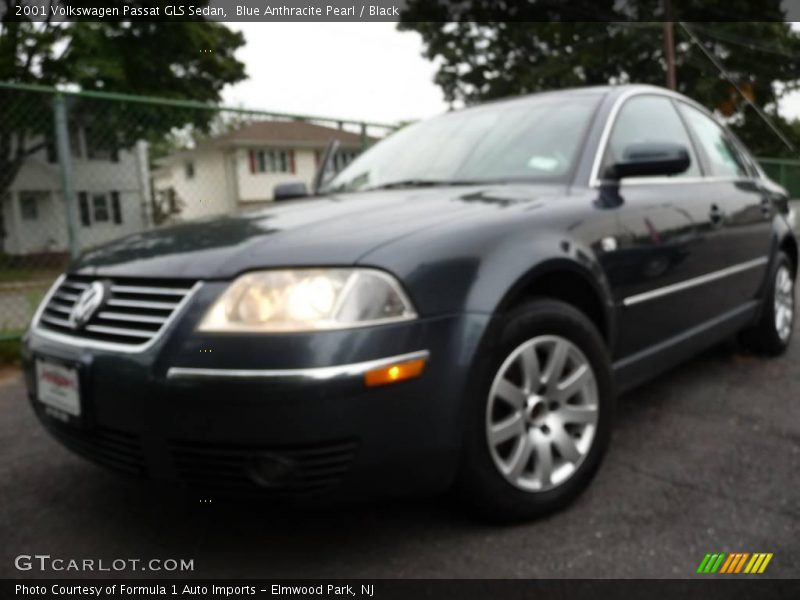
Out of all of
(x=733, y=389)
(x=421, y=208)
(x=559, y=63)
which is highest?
(x=559, y=63)

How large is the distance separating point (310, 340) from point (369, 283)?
217 mm

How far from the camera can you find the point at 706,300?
9.88 feet

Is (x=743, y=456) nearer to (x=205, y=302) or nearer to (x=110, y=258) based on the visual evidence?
(x=205, y=302)

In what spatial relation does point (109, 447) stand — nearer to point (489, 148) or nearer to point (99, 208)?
point (489, 148)

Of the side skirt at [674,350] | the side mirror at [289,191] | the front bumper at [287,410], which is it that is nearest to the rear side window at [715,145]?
the side skirt at [674,350]

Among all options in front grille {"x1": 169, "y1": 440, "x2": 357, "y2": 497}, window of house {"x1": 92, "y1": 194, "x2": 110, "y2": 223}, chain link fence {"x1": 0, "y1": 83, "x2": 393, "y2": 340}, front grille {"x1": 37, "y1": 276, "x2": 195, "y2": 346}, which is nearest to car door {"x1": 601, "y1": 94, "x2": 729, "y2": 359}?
front grille {"x1": 169, "y1": 440, "x2": 357, "y2": 497}

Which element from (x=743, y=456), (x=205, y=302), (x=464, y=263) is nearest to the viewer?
(x=205, y=302)

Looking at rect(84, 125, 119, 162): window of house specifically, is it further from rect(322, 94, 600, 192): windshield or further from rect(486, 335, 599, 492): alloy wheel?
rect(486, 335, 599, 492): alloy wheel

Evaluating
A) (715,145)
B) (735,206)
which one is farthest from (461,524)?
(715,145)

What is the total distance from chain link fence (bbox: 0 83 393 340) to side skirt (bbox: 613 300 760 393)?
2.26 meters

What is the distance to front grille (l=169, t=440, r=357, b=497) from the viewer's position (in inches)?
66.2

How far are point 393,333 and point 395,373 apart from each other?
0.10 meters

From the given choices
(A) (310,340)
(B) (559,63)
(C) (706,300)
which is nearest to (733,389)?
(C) (706,300)

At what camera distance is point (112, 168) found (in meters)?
5.58
